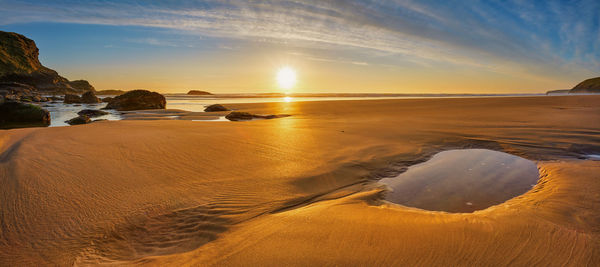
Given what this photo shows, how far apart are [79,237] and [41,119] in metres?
15.0

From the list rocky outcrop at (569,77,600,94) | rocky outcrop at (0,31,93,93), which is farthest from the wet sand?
rocky outcrop at (569,77,600,94)

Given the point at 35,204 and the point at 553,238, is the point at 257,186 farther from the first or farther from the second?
the point at 553,238

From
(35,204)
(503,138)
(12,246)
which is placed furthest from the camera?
(503,138)

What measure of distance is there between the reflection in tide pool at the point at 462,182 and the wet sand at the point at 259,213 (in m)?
0.24

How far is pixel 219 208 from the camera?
3135mm

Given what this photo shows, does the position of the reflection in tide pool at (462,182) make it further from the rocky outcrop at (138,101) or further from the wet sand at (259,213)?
the rocky outcrop at (138,101)

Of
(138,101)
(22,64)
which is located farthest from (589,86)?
(22,64)

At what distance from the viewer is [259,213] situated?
120 inches

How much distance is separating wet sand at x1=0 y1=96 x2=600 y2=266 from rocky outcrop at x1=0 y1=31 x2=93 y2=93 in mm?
83719

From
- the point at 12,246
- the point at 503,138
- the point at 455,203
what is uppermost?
the point at 503,138

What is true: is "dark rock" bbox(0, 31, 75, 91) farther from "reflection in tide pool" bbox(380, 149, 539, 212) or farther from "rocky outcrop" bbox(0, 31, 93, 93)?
"reflection in tide pool" bbox(380, 149, 539, 212)

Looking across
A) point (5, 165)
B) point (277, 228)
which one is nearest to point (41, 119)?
point (5, 165)

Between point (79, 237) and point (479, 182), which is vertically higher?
point (479, 182)

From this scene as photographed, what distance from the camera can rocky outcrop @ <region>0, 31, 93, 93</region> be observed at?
64.0 m
